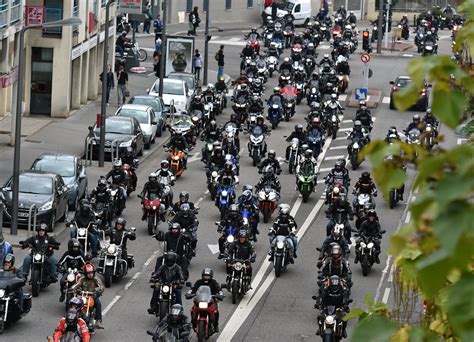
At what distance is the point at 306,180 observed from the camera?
3756 centimetres

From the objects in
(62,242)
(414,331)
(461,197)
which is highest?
(461,197)

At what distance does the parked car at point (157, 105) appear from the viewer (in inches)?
1863

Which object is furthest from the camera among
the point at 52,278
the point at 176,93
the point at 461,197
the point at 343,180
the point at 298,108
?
the point at 298,108

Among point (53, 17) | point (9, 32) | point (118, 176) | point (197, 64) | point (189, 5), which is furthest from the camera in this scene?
point (189, 5)

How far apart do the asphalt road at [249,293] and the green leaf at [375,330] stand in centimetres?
1177

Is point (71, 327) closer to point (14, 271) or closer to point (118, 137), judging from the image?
point (14, 271)

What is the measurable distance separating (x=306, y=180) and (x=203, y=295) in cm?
1454

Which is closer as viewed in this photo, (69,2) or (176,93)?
(69,2)

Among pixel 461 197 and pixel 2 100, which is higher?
pixel 461 197

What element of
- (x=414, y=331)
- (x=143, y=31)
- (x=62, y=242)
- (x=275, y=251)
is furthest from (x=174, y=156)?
(x=143, y=31)

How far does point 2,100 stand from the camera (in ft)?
156

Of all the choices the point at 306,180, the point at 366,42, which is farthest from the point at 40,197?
the point at 366,42

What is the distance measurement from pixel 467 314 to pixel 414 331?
410 mm

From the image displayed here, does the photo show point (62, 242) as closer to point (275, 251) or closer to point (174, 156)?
point (275, 251)
